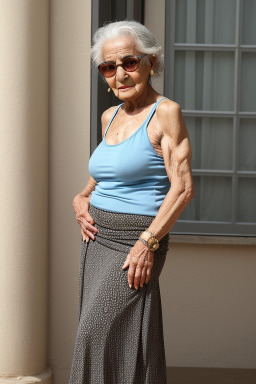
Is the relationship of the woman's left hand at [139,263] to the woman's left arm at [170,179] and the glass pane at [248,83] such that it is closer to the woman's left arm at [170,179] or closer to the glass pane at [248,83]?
the woman's left arm at [170,179]

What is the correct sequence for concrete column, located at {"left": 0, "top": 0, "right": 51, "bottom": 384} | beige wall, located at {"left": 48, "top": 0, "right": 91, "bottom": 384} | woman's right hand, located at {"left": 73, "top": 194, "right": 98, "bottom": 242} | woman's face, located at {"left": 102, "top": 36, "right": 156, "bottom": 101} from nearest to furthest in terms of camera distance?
woman's face, located at {"left": 102, "top": 36, "right": 156, "bottom": 101} < woman's right hand, located at {"left": 73, "top": 194, "right": 98, "bottom": 242} < concrete column, located at {"left": 0, "top": 0, "right": 51, "bottom": 384} < beige wall, located at {"left": 48, "top": 0, "right": 91, "bottom": 384}

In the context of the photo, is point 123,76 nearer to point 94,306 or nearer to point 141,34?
point 141,34

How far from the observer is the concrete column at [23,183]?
4320 mm

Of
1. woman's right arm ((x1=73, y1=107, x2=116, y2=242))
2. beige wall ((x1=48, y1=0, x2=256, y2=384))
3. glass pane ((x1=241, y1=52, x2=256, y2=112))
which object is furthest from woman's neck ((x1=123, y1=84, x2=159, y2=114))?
glass pane ((x1=241, y1=52, x2=256, y2=112))

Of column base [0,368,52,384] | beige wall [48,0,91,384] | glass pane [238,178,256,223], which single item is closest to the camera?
column base [0,368,52,384]

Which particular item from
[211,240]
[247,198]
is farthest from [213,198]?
[211,240]

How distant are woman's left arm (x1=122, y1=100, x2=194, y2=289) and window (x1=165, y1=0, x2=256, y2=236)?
1.81 meters

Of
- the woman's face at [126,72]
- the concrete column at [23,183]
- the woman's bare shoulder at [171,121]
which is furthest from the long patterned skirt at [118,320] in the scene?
the concrete column at [23,183]

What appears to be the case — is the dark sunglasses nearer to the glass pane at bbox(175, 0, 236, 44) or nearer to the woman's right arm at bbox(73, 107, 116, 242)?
the woman's right arm at bbox(73, 107, 116, 242)

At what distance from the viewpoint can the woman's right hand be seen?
3539 millimetres

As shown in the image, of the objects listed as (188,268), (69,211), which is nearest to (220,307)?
(188,268)

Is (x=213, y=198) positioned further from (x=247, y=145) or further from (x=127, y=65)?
(x=127, y=65)

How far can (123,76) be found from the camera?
330 centimetres

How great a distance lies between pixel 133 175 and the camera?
10.6ft
